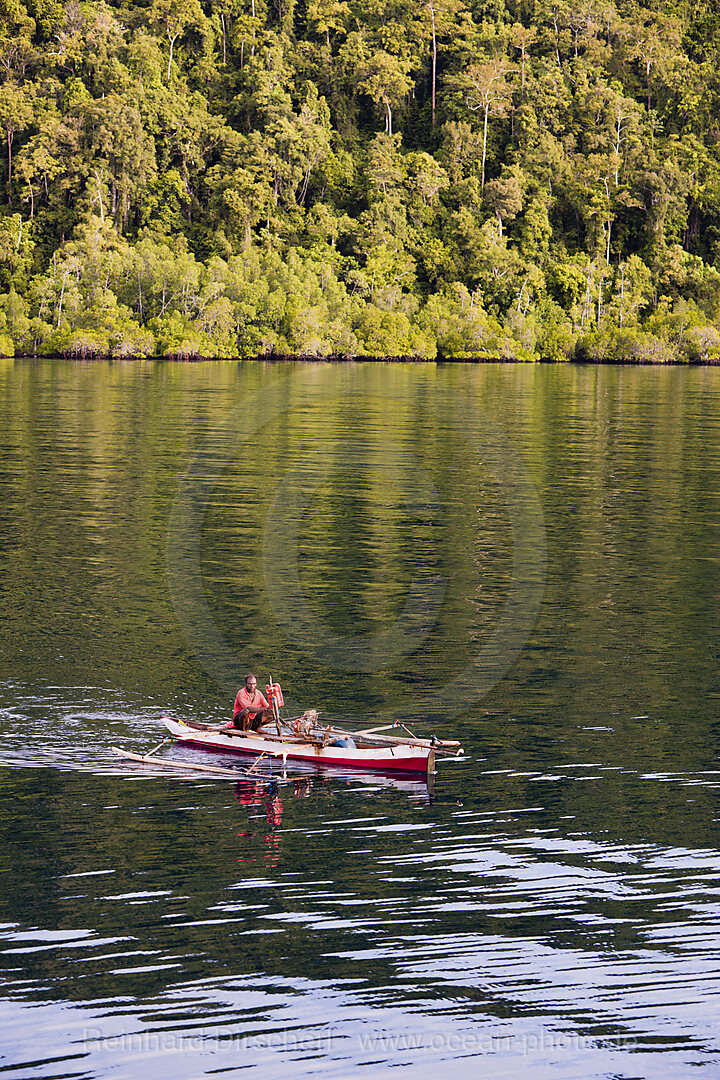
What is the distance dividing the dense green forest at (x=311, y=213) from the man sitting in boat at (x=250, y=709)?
5099 inches

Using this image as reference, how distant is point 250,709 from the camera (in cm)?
2244

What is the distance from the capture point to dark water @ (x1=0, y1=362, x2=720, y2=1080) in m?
14.0

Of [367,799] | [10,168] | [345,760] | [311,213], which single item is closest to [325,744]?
[345,760]

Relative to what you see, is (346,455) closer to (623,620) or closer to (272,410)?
(272,410)

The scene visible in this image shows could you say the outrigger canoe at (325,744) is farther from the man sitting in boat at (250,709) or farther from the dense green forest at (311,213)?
the dense green forest at (311,213)

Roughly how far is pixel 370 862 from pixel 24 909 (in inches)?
177

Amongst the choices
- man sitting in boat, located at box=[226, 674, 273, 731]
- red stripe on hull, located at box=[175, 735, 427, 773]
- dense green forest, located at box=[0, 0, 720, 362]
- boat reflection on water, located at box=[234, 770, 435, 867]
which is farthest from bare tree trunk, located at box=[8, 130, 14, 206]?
boat reflection on water, located at box=[234, 770, 435, 867]

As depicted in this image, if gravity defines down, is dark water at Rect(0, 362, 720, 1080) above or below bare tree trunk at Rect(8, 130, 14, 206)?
below

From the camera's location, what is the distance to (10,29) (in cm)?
18675

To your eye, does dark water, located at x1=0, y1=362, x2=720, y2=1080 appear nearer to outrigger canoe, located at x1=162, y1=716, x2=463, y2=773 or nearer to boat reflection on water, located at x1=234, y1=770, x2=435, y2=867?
boat reflection on water, located at x1=234, y1=770, x2=435, y2=867

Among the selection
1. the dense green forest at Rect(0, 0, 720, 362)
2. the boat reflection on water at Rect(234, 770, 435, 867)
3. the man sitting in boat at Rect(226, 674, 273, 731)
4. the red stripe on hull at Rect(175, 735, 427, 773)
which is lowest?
the boat reflection on water at Rect(234, 770, 435, 867)

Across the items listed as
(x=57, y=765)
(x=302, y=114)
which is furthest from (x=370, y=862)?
(x=302, y=114)

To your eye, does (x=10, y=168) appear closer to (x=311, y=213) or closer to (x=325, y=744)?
(x=311, y=213)

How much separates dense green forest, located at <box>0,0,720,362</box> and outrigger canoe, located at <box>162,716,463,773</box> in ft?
426
